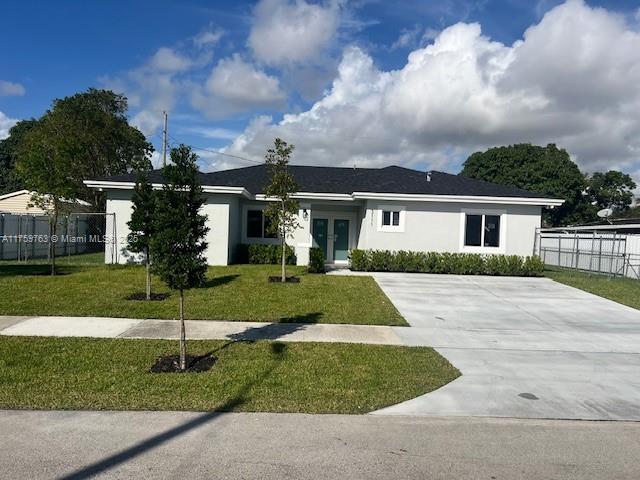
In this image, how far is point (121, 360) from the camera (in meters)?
6.78

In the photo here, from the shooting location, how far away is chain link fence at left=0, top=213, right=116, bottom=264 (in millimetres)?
19109

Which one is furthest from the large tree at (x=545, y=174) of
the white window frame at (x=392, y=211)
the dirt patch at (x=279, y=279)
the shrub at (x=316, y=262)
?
the dirt patch at (x=279, y=279)

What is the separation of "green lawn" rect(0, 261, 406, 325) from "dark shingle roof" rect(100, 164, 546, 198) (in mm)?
5083

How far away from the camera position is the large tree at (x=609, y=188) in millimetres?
58688

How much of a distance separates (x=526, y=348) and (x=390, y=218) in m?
12.0

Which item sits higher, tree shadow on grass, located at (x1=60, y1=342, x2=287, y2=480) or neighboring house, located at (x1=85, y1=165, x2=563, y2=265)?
neighboring house, located at (x1=85, y1=165, x2=563, y2=265)

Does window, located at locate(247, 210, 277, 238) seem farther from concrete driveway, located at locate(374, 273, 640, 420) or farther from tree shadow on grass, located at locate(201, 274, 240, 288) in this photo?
concrete driveway, located at locate(374, 273, 640, 420)

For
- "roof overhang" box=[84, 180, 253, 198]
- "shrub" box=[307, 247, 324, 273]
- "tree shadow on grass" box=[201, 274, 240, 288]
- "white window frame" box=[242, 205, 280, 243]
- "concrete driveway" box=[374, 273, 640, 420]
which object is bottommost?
"concrete driveway" box=[374, 273, 640, 420]

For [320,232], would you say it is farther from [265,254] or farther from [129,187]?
[129,187]

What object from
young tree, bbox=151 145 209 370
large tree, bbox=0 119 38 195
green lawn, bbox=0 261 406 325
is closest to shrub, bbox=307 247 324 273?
green lawn, bbox=0 261 406 325

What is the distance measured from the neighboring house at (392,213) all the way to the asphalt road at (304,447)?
14.0 meters

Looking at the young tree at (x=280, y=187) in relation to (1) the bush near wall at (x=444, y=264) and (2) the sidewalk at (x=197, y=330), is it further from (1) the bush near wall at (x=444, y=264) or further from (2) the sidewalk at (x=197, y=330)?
(2) the sidewalk at (x=197, y=330)

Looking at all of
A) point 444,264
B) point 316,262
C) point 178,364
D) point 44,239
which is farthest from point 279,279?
point 44,239

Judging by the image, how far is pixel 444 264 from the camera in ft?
61.6
